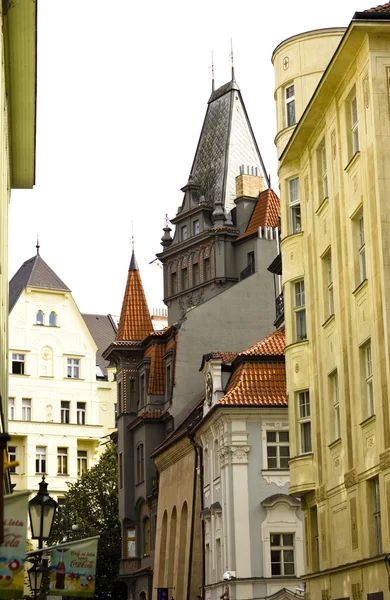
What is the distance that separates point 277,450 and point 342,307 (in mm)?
17106

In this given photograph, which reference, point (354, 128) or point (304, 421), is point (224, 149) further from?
point (354, 128)

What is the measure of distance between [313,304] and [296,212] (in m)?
3.74

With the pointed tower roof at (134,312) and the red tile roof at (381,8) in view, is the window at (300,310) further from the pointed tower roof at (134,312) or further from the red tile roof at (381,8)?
the pointed tower roof at (134,312)

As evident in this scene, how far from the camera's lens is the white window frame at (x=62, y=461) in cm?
9519

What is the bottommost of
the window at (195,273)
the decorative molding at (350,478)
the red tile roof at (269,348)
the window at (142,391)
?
the decorative molding at (350,478)

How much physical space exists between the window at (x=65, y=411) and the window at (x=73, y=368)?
2.30 meters

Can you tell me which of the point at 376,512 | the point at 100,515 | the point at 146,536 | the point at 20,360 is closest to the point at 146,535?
the point at 146,536

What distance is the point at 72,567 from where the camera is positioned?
19266 millimetres

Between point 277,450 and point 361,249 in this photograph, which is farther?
point 277,450

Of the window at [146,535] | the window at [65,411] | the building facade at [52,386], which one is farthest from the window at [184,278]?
the window at [65,411]

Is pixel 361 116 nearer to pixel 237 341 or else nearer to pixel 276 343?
pixel 276 343

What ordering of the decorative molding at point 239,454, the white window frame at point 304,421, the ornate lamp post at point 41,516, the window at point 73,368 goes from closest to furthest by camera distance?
the ornate lamp post at point 41,516
the white window frame at point 304,421
the decorative molding at point 239,454
the window at point 73,368

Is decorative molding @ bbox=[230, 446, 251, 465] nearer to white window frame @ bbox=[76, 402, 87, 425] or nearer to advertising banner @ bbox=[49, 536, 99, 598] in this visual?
advertising banner @ bbox=[49, 536, 99, 598]

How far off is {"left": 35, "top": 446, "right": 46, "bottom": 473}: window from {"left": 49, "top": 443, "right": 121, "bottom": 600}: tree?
13599 millimetres
